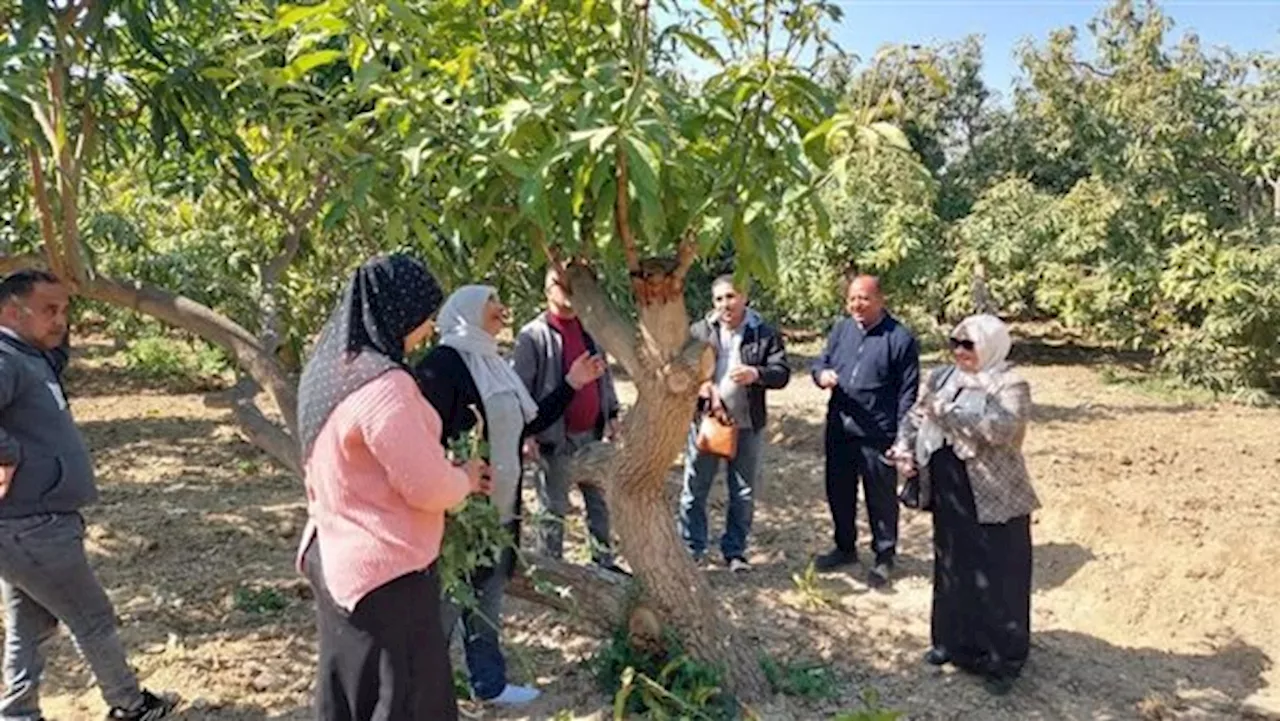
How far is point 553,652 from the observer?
3.86 m

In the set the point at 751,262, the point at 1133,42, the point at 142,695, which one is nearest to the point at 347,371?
the point at 751,262

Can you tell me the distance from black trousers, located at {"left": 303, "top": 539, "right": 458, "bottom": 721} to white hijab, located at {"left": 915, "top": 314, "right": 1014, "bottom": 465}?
2.12 m

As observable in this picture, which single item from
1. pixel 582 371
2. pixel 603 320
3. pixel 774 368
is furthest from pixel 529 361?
pixel 774 368

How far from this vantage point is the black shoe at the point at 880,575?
4656 mm

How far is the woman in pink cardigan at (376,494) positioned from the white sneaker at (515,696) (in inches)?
40.1

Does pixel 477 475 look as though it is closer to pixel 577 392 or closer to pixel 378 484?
pixel 378 484

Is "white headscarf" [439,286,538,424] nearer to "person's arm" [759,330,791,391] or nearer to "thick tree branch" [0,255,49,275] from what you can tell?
"thick tree branch" [0,255,49,275]

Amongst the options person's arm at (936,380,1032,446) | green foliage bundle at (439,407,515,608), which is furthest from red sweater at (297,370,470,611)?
person's arm at (936,380,1032,446)

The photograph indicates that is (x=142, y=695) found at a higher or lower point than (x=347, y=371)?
lower

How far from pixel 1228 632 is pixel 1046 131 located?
11528 millimetres

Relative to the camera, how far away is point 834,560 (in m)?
4.88

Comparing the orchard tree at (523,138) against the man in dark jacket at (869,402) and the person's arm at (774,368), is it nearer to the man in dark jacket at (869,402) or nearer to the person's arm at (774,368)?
the person's arm at (774,368)

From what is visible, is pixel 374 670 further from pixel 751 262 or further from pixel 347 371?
pixel 751 262

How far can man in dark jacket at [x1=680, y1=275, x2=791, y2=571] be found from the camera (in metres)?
4.60
